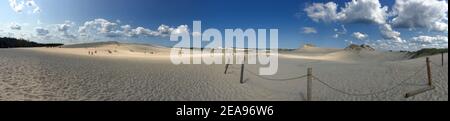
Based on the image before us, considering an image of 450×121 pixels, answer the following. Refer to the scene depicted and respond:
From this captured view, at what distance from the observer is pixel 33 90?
13117mm

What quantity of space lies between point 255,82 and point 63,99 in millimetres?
9822

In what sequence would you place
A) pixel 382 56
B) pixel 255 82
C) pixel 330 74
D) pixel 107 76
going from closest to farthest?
pixel 107 76 → pixel 255 82 → pixel 330 74 → pixel 382 56

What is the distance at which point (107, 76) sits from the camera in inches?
680

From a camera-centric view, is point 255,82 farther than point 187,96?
Yes
